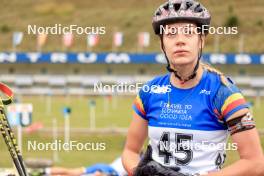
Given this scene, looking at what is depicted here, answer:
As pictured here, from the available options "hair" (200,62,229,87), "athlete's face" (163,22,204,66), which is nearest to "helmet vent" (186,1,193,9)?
"athlete's face" (163,22,204,66)

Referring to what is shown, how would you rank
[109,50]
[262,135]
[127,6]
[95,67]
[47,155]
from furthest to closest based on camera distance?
[127,6] → [109,50] → [95,67] → [262,135] → [47,155]

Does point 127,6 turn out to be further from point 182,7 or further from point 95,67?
point 182,7

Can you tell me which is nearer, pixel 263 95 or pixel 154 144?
pixel 154 144

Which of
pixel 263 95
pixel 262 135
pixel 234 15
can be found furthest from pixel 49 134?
pixel 234 15

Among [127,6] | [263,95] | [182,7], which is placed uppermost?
[127,6]

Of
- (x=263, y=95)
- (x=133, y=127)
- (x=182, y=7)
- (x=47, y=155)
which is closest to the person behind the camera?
(x=182, y=7)

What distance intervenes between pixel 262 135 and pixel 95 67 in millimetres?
35191

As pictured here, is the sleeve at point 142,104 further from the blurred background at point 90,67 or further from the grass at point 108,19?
the grass at point 108,19

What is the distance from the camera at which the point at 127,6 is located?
102688 millimetres

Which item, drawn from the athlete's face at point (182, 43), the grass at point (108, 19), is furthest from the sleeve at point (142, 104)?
the grass at point (108, 19)

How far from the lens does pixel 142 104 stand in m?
4.16

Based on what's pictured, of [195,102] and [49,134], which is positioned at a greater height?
[195,102]

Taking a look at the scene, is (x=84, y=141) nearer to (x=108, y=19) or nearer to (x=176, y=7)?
(x=176, y=7)

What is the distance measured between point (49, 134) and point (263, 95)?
32.6 m
